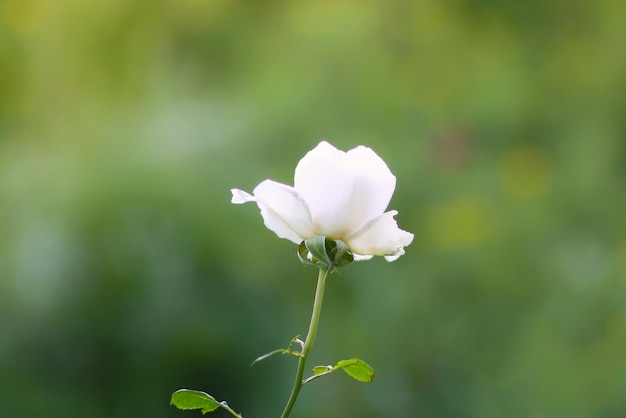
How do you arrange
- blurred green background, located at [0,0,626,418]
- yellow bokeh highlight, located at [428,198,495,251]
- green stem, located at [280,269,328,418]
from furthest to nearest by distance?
yellow bokeh highlight, located at [428,198,495,251]
blurred green background, located at [0,0,626,418]
green stem, located at [280,269,328,418]

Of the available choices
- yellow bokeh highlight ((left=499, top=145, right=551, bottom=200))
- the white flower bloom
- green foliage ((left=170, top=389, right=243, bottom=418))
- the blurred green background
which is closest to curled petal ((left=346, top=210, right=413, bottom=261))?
the white flower bloom

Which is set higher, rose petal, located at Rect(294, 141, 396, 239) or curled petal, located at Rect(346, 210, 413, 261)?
rose petal, located at Rect(294, 141, 396, 239)

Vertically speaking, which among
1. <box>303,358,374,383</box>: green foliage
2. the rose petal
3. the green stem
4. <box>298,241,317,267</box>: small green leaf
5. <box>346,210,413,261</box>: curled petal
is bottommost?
<box>303,358,374,383</box>: green foliage

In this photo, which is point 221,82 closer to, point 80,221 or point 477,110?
point 80,221

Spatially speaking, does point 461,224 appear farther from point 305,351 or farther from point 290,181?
point 305,351

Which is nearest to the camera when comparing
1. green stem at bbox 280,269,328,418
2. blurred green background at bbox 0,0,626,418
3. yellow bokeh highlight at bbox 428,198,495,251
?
green stem at bbox 280,269,328,418

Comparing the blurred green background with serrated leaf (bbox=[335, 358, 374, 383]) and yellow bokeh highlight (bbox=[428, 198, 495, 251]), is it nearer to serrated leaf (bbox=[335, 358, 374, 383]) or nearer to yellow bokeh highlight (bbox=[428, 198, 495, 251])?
yellow bokeh highlight (bbox=[428, 198, 495, 251])


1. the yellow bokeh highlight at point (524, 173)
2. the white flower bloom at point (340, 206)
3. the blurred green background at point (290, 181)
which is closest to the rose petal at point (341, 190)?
the white flower bloom at point (340, 206)

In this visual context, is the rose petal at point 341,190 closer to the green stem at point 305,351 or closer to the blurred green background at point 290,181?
the green stem at point 305,351

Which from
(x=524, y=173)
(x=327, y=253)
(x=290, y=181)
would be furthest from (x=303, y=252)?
(x=524, y=173)
